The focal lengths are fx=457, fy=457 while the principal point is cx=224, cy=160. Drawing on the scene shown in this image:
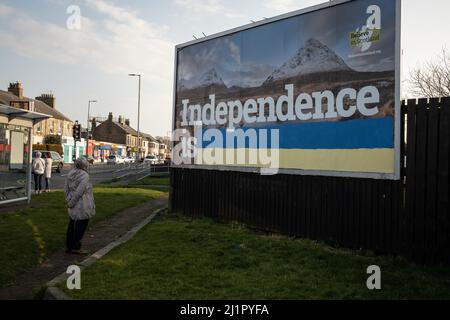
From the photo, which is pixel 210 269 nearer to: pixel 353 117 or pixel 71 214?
pixel 71 214

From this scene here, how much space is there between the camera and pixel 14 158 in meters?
13.6

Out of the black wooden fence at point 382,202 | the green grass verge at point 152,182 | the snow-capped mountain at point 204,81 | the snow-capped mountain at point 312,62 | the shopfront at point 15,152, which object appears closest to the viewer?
the black wooden fence at point 382,202

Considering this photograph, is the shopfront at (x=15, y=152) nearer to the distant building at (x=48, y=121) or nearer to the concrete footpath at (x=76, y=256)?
the concrete footpath at (x=76, y=256)

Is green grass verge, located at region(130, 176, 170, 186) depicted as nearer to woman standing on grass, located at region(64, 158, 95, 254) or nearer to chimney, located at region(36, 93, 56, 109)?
woman standing on grass, located at region(64, 158, 95, 254)

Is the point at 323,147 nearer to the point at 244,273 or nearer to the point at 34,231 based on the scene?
the point at 244,273

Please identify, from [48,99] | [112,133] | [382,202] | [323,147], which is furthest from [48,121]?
[382,202]

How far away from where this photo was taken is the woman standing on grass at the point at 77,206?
307 inches

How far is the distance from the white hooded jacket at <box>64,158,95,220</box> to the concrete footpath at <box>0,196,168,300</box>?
0.71m

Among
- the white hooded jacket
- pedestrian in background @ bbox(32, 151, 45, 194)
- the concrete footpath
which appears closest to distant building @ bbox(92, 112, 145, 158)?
pedestrian in background @ bbox(32, 151, 45, 194)

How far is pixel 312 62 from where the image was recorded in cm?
899

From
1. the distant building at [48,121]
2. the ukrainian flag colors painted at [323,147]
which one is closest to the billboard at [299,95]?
the ukrainian flag colors painted at [323,147]

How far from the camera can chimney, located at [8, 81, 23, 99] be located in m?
55.6

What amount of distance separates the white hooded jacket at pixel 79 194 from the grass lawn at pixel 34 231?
2.75 feet

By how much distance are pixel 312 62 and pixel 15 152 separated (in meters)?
9.42
